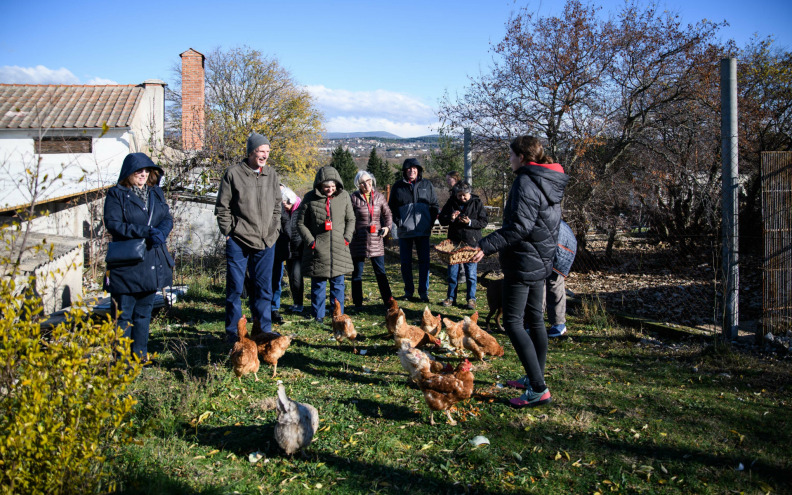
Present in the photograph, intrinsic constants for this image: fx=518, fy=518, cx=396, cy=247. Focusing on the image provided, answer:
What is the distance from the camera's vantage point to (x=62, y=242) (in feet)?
26.2

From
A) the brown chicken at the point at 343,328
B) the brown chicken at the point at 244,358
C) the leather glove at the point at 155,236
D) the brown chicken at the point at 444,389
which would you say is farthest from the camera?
the brown chicken at the point at 343,328

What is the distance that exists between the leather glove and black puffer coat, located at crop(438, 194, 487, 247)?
3.96m

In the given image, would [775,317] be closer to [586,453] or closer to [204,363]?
[586,453]

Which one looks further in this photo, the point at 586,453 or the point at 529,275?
the point at 529,275

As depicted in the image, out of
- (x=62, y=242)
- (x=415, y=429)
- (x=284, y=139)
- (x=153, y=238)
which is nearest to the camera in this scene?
(x=415, y=429)

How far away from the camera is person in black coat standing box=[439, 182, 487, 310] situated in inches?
291

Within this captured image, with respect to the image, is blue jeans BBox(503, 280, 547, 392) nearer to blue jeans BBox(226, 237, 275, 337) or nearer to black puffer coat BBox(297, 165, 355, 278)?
blue jeans BBox(226, 237, 275, 337)

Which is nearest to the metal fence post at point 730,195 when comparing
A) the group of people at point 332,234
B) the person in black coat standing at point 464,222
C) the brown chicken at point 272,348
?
the group of people at point 332,234

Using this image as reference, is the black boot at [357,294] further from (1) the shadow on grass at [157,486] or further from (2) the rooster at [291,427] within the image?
(1) the shadow on grass at [157,486]

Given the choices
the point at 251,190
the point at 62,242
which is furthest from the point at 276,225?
the point at 62,242

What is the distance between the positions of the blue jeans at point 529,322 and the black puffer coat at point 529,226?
0.32 feet

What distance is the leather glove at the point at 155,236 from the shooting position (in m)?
4.79

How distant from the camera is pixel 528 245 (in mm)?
3896

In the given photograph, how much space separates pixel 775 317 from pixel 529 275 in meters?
3.70
